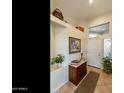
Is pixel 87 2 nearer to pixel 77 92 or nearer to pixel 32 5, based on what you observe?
pixel 77 92

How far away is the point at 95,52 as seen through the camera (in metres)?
4.05

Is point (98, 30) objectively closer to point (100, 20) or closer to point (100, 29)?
point (100, 29)

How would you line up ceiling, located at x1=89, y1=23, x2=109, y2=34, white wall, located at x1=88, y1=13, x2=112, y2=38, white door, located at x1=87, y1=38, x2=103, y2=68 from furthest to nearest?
white door, located at x1=87, y1=38, x2=103, y2=68 → ceiling, located at x1=89, y1=23, x2=109, y2=34 → white wall, located at x1=88, y1=13, x2=112, y2=38

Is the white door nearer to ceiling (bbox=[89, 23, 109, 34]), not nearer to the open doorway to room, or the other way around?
the open doorway to room

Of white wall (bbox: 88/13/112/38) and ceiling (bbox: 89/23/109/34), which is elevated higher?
white wall (bbox: 88/13/112/38)

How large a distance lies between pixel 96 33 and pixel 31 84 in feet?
13.2

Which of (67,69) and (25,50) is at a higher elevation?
(25,50)

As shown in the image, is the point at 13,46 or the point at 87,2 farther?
the point at 87,2

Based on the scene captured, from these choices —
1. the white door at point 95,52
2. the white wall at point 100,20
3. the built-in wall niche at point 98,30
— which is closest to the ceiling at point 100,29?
the built-in wall niche at point 98,30

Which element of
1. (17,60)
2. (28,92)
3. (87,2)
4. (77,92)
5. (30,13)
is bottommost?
(77,92)

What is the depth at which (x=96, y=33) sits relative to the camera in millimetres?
4059

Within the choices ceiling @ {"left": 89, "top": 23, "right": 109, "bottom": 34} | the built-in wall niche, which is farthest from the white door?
ceiling @ {"left": 89, "top": 23, "right": 109, "bottom": 34}

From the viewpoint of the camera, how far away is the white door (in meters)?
3.86
